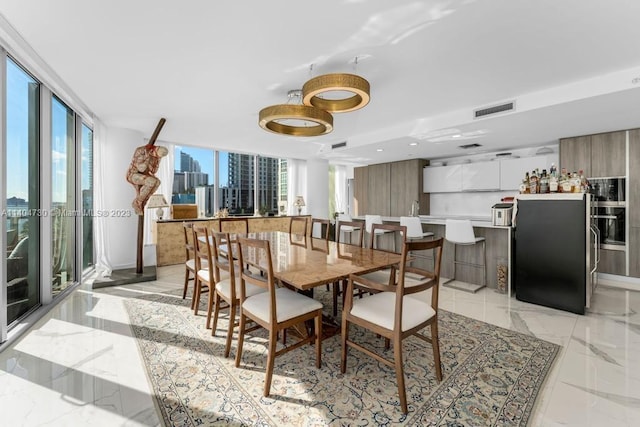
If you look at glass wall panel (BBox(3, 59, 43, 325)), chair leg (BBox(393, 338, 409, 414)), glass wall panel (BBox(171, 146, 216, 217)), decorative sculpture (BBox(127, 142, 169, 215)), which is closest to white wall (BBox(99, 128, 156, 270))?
decorative sculpture (BBox(127, 142, 169, 215))

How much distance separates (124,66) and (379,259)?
2.96 m

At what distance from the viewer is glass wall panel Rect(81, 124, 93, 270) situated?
4384mm

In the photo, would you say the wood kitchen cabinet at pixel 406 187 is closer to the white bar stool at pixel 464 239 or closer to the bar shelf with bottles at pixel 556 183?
the white bar stool at pixel 464 239

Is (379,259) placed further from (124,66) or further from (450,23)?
(124,66)

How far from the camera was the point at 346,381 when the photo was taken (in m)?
1.92

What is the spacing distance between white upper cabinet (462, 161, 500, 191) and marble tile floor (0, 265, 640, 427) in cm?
302

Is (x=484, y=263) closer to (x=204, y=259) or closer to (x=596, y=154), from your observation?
(x=596, y=154)

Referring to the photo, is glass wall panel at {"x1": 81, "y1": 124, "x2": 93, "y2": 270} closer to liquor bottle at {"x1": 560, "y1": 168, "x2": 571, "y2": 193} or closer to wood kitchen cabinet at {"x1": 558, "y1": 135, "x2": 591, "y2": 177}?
liquor bottle at {"x1": 560, "y1": 168, "x2": 571, "y2": 193}

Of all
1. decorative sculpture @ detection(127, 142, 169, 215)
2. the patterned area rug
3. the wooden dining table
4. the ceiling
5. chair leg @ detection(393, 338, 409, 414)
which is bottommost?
the patterned area rug

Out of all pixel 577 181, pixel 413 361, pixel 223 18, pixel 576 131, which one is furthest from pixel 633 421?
pixel 576 131

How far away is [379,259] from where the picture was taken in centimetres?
232

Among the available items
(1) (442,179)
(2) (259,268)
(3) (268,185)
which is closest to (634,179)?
Answer: (1) (442,179)

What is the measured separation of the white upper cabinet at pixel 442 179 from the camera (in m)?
6.39

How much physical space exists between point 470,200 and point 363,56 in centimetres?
516
